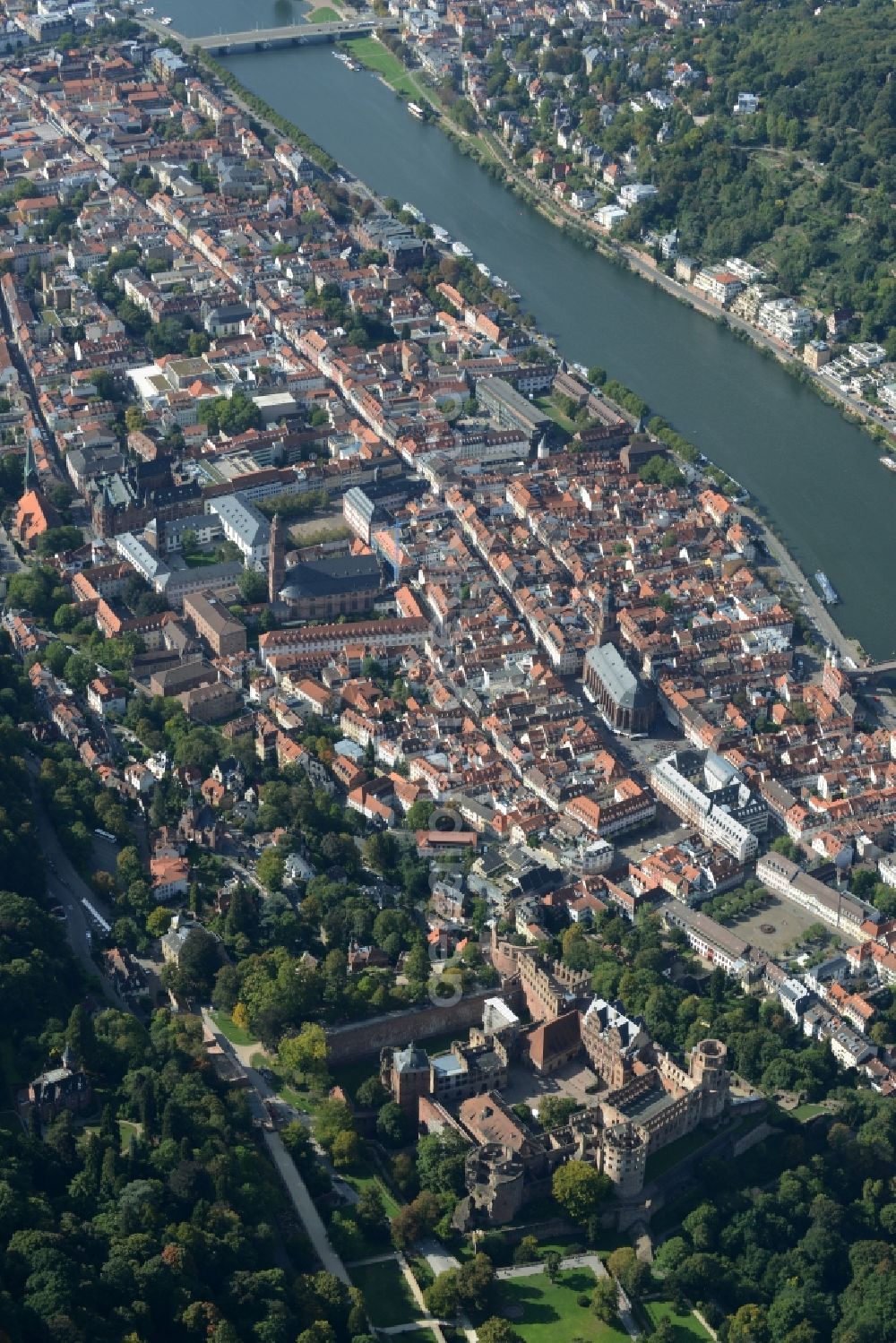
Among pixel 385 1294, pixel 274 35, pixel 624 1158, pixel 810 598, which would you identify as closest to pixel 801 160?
pixel 274 35

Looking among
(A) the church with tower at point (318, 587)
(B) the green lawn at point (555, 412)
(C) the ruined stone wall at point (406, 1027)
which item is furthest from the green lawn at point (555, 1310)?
(B) the green lawn at point (555, 412)

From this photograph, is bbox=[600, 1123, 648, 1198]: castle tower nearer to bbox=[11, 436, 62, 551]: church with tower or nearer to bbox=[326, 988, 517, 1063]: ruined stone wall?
bbox=[326, 988, 517, 1063]: ruined stone wall

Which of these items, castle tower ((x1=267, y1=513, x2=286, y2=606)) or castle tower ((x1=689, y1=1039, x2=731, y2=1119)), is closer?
castle tower ((x1=689, y1=1039, x2=731, y2=1119))

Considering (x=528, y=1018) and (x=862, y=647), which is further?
(x=862, y=647)

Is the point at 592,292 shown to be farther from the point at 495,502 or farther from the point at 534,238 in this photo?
the point at 495,502

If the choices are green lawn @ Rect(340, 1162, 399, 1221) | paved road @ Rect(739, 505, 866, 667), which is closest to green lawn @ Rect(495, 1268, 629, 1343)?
green lawn @ Rect(340, 1162, 399, 1221)

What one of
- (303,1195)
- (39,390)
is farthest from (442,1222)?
(39,390)

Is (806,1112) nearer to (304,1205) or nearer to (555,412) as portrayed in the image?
(304,1205)
